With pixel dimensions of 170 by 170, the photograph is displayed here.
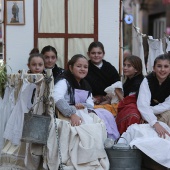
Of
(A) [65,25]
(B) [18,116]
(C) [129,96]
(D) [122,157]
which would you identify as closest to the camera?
(D) [122,157]

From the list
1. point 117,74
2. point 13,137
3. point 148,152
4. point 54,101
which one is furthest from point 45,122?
point 117,74

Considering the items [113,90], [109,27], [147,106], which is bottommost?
[147,106]

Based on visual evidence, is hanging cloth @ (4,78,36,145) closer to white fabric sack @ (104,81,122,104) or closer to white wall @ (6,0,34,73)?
white wall @ (6,0,34,73)

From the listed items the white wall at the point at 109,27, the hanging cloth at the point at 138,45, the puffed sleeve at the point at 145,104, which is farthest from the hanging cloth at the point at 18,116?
the hanging cloth at the point at 138,45

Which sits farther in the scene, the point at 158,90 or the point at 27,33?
the point at 27,33

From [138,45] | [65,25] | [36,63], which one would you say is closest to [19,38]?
[65,25]

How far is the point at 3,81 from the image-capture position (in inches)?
261

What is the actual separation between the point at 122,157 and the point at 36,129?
1036 millimetres

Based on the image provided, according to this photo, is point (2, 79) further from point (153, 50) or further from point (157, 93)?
→ point (153, 50)

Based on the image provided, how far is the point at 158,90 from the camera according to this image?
6.29m

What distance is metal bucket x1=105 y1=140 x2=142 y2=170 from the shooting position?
5.52 meters

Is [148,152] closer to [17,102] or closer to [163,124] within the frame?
[163,124]

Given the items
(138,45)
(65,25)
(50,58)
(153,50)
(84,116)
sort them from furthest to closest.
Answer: (138,45), (153,50), (65,25), (50,58), (84,116)

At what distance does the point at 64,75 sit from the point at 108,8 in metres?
1.77
